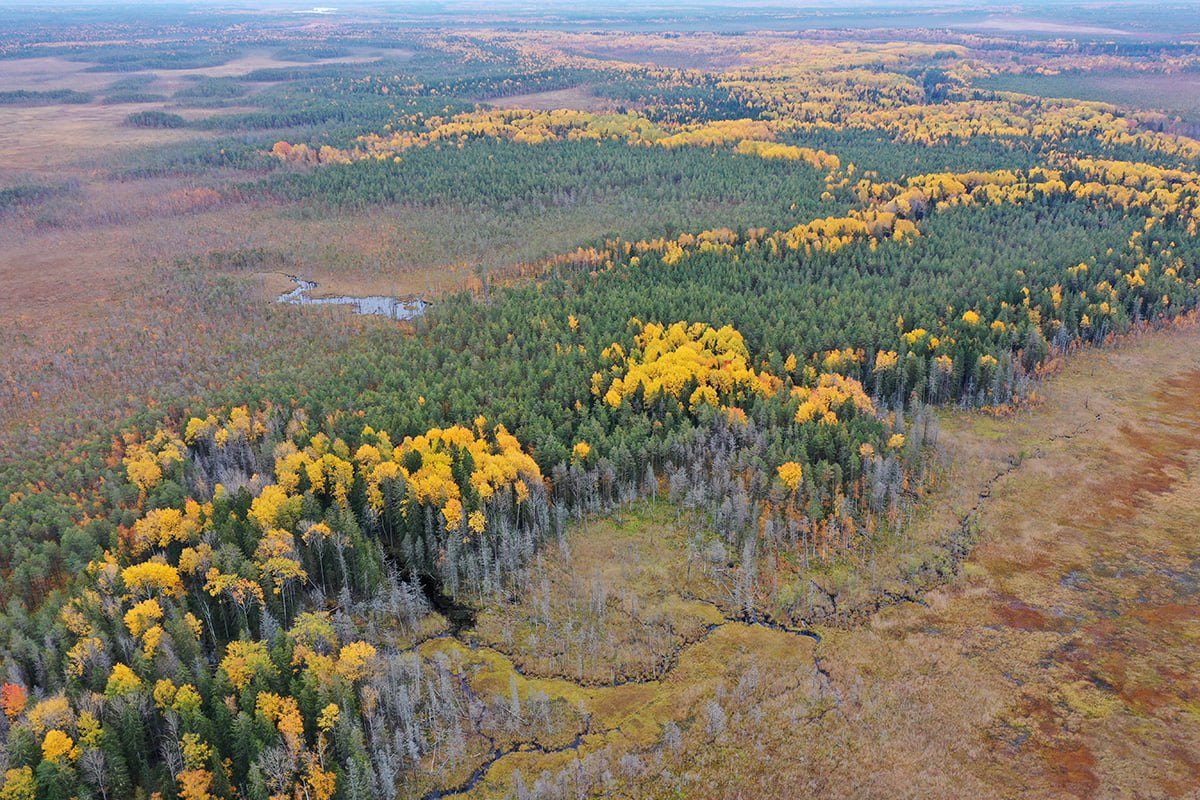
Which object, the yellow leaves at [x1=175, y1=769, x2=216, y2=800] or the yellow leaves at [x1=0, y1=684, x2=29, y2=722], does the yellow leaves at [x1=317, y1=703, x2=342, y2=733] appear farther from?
the yellow leaves at [x1=0, y1=684, x2=29, y2=722]

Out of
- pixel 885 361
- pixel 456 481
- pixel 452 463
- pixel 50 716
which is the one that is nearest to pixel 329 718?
pixel 50 716

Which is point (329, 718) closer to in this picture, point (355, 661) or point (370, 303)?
point (355, 661)

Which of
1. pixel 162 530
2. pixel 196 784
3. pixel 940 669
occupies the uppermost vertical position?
pixel 162 530

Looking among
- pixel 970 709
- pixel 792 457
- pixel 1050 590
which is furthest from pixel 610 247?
Answer: pixel 970 709

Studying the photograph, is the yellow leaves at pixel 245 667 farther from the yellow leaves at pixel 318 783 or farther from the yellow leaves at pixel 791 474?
the yellow leaves at pixel 791 474

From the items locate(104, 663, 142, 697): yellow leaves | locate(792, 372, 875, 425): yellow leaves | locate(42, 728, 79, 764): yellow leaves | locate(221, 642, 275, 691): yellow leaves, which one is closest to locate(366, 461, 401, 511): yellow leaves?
locate(221, 642, 275, 691): yellow leaves

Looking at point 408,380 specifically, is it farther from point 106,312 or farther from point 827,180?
point 827,180
